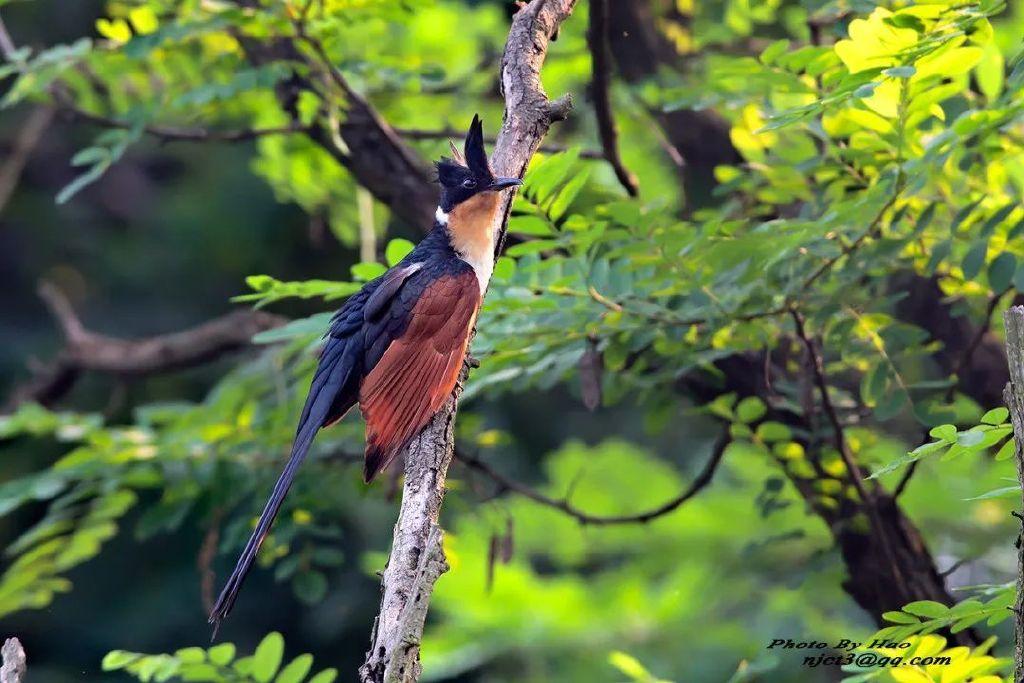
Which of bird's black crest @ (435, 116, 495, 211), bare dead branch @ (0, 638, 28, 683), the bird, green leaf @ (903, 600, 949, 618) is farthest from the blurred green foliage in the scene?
bare dead branch @ (0, 638, 28, 683)

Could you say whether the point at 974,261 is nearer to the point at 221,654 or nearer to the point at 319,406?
the point at 319,406

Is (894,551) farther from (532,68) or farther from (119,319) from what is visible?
(119,319)

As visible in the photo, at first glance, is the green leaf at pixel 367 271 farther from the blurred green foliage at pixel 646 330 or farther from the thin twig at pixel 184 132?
the thin twig at pixel 184 132

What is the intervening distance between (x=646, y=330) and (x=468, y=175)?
2.35ft

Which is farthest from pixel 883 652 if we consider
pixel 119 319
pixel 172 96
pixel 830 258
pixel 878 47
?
pixel 119 319

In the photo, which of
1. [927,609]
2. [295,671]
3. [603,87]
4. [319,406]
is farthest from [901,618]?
[603,87]

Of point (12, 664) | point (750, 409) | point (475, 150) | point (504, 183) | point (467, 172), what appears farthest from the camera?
point (750, 409)

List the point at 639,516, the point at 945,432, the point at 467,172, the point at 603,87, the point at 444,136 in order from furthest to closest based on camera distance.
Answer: the point at 444,136, the point at 639,516, the point at 603,87, the point at 467,172, the point at 945,432

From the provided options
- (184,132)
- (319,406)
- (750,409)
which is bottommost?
(750,409)

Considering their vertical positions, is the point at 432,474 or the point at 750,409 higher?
the point at 432,474

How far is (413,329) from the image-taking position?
141 inches

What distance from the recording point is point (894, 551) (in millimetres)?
3857

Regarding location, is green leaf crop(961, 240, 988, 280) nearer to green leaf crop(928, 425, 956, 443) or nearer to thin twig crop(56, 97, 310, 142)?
green leaf crop(928, 425, 956, 443)

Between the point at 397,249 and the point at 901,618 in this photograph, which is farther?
the point at 397,249
